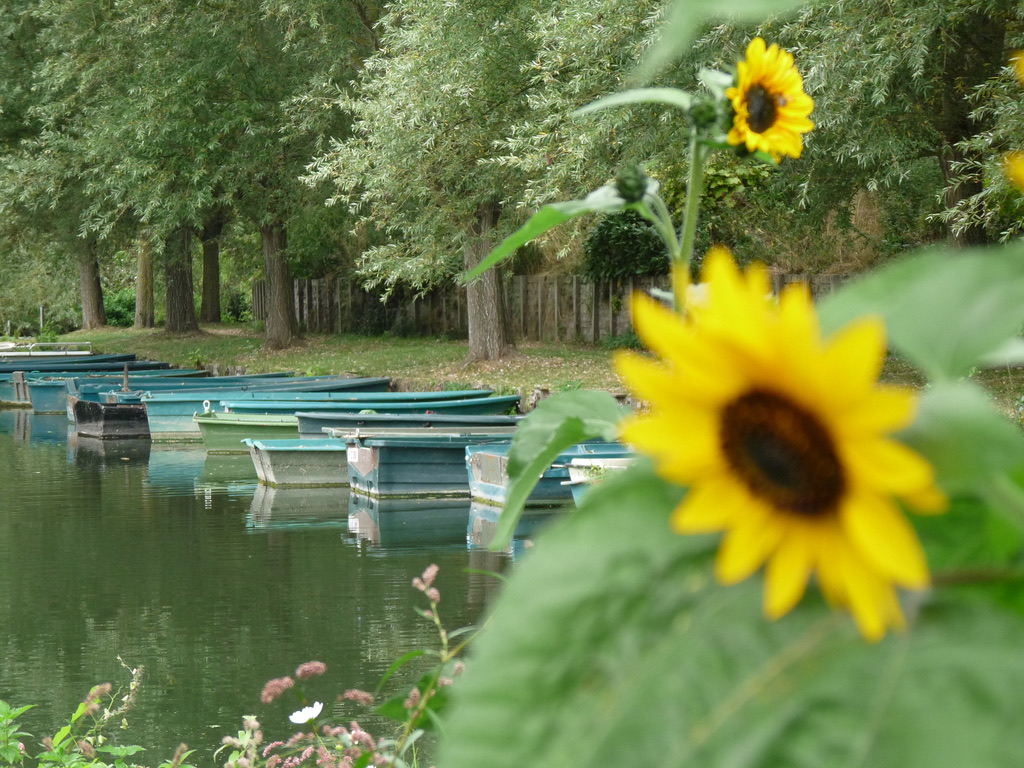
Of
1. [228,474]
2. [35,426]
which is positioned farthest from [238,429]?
[35,426]

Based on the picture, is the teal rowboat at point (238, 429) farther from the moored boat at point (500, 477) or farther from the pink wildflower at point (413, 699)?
the pink wildflower at point (413, 699)

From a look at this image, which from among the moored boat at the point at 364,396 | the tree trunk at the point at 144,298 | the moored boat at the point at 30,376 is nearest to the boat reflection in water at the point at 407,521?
the moored boat at the point at 364,396

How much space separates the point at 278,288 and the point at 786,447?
27.5 m

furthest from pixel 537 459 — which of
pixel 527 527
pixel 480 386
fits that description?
pixel 480 386

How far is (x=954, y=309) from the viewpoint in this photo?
1.56 feet

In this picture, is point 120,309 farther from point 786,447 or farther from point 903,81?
point 786,447

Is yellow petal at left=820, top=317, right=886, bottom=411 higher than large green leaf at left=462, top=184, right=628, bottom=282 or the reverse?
the reverse

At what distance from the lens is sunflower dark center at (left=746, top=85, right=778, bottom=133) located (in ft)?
3.90

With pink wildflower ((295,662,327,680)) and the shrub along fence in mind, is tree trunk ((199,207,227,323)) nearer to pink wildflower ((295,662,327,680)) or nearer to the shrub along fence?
the shrub along fence

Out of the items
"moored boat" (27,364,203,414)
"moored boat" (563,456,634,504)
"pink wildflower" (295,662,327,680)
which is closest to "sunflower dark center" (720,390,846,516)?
"pink wildflower" (295,662,327,680)

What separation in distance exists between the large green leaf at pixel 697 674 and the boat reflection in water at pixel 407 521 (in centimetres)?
1181

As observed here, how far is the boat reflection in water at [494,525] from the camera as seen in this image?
12102 millimetres

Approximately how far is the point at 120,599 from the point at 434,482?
5691 mm

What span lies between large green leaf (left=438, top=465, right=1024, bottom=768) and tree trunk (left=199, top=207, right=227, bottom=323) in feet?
90.6
